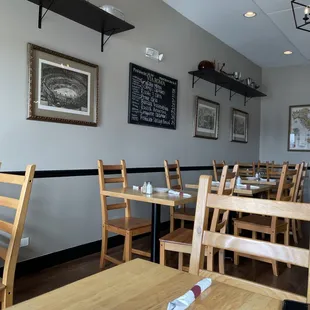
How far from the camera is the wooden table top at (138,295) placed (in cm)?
69

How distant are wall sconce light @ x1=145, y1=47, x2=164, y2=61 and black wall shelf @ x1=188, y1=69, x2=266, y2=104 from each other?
28.8 inches

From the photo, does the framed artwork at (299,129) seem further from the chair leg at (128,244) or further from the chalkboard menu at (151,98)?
the chair leg at (128,244)

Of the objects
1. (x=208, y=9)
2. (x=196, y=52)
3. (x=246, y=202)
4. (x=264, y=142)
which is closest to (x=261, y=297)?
(x=246, y=202)

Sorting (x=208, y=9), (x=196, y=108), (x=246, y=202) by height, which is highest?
(x=208, y=9)

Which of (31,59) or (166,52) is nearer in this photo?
(31,59)

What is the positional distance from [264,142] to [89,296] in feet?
22.6

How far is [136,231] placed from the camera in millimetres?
2658

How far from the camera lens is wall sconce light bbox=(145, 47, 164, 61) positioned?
3886 millimetres

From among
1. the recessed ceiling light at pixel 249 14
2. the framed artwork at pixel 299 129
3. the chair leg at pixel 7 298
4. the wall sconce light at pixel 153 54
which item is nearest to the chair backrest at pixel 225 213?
the chair leg at pixel 7 298

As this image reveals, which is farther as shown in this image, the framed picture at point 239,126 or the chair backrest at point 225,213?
the framed picture at point 239,126

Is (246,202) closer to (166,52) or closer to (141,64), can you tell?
(141,64)

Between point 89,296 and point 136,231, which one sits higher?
point 89,296

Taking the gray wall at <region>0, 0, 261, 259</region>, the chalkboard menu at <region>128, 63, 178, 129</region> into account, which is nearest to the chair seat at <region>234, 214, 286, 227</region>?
the gray wall at <region>0, 0, 261, 259</region>

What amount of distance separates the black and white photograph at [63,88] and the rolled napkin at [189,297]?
2369 millimetres
